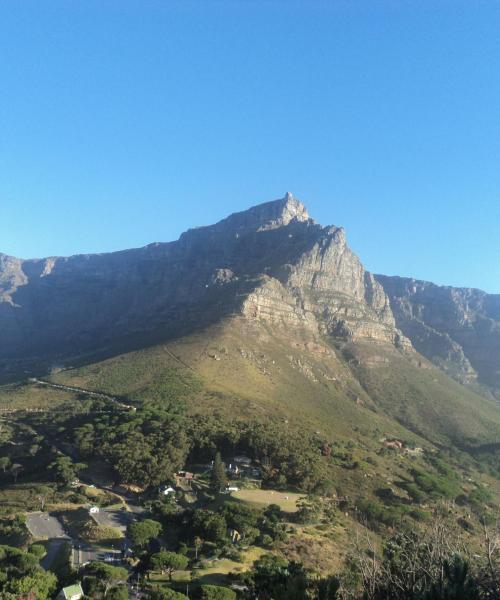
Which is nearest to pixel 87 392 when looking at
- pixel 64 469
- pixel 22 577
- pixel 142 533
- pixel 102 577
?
pixel 64 469

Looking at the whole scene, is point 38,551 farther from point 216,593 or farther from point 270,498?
point 270,498

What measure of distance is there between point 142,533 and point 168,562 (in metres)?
6.44

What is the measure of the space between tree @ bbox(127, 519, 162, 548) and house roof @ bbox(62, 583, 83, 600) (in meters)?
10.9

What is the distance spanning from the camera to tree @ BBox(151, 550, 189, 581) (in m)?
41.0

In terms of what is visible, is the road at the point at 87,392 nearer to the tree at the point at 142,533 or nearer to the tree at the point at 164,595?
the tree at the point at 142,533

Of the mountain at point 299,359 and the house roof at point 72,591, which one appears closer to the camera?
the house roof at point 72,591

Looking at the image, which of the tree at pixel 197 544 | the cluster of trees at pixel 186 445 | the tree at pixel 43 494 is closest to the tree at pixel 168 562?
the tree at pixel 197 544

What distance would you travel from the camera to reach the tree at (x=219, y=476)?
6175cm

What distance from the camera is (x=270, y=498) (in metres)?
59.3

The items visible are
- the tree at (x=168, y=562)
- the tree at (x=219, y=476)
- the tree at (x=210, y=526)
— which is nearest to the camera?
the tree at (x=168, y=562)

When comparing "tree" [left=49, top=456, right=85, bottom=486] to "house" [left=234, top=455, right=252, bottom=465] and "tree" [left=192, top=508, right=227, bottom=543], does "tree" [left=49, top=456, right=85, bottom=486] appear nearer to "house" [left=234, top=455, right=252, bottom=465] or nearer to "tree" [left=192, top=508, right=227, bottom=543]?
"tree" [left=192, top=508, right=227, bottom=543]

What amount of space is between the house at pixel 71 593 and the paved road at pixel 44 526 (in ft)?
49.9

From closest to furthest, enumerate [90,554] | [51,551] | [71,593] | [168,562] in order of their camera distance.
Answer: [71,593]
[168,562]
[90,554]
[51,551]

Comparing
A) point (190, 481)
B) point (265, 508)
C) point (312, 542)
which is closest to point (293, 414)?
point (190, 481)
